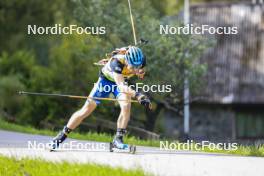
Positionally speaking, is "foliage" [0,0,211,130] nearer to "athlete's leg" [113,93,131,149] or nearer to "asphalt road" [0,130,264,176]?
"asphalt road" [0,130,264,176]

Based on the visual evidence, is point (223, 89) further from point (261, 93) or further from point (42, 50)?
point (42, 50)

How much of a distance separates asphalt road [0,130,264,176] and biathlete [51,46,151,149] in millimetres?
444

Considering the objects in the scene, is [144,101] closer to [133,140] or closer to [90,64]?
[133,140]

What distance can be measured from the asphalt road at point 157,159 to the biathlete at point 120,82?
444 millimetres

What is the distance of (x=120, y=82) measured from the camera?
14594 mm

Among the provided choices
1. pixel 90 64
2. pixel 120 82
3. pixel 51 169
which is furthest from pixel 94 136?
pixel 90 64

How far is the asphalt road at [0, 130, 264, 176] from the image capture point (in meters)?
12.8

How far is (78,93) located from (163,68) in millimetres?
3537

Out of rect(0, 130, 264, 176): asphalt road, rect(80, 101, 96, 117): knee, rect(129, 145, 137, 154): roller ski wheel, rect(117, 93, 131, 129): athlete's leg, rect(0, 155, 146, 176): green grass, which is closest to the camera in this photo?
rect(0, 155, 146, 176): green grass

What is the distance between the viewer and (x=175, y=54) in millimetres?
23953

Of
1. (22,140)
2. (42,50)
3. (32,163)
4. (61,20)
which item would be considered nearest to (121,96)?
(32,163)

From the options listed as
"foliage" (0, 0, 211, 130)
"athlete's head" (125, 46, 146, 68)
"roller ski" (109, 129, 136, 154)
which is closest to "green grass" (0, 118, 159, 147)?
"roller ski" (109, 129, 136, 154)

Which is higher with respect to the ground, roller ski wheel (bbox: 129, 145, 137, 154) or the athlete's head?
the athlete's head

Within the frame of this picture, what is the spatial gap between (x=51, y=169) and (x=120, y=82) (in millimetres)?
2074
